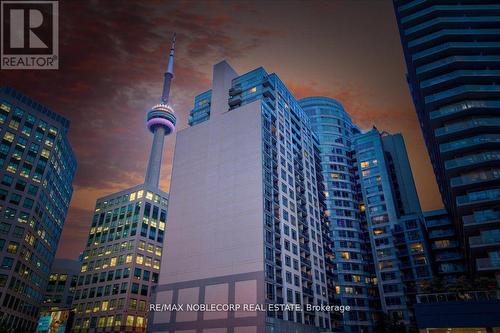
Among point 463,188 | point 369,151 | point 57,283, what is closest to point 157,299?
point 463,188

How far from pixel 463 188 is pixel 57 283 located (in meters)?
160

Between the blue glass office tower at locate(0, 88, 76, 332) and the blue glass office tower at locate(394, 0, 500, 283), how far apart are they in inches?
4216

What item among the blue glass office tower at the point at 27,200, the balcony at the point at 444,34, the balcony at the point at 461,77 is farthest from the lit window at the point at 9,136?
the balcony at the point at 461,77

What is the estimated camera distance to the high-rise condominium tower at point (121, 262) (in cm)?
10475

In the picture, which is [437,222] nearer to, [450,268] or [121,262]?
[450,268]

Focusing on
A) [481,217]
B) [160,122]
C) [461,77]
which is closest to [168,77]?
[160,122]

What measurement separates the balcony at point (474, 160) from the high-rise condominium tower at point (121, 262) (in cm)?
9062

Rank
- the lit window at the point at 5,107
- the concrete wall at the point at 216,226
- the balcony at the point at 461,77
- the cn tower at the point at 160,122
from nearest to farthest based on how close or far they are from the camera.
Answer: the concrete wall at the point at 216,226 → the balcony at the point at 461,77 → the lit window at the point at 5,107 → the cn tower at the point at 160,122

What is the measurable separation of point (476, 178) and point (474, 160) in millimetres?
3200

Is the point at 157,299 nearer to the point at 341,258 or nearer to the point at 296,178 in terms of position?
the point at 296,178

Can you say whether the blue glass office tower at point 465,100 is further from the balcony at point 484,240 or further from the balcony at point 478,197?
the balcony at point 484,240

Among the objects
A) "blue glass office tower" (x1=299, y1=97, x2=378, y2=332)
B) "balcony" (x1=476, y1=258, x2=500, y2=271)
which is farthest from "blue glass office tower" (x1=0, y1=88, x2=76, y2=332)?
"balcony" (x1=476, y1=258, x2=500, y2=271)

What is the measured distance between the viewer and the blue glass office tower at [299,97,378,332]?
353ft

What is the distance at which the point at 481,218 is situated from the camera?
57.5 meters
